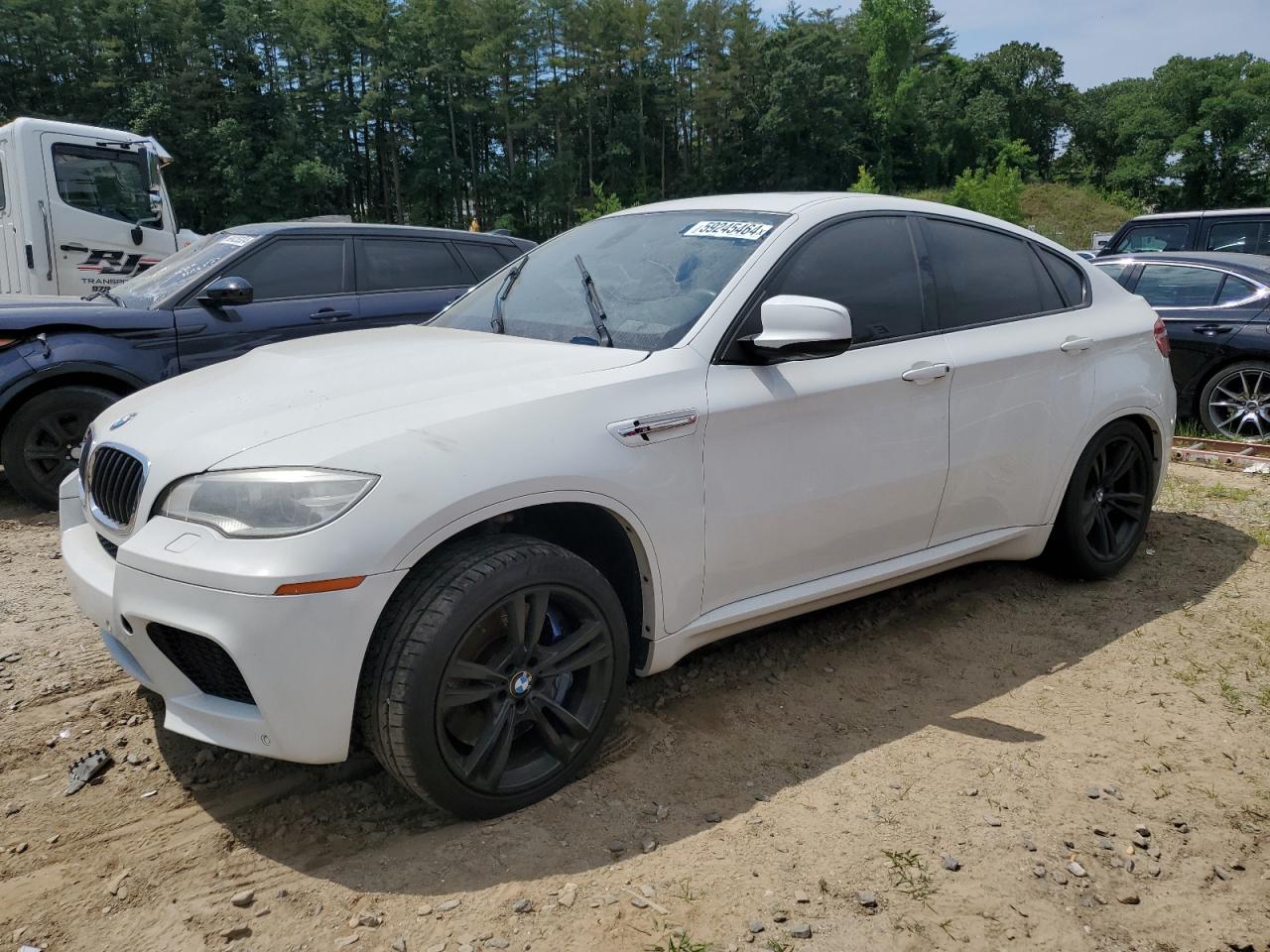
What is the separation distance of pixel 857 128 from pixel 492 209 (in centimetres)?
3447

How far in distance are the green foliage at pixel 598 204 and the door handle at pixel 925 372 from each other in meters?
46.6

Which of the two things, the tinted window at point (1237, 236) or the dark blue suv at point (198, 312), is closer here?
the dark blue suv at point (198, 312)

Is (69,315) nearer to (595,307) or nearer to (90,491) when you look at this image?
(90,491)

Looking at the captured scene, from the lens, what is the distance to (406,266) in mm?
7359

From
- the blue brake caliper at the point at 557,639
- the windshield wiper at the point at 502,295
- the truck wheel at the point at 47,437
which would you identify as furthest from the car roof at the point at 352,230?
the blue brake caliper at the point at 557,639

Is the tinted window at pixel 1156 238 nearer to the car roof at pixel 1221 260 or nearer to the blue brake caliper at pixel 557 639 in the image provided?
the car roof at pixel 1221 260

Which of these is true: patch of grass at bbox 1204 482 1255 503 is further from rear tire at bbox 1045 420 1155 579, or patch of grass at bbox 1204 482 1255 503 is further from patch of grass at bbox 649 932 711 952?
patch of grass at bbox 649 932 711 952

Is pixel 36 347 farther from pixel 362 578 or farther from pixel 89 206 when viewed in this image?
pixel 89 206

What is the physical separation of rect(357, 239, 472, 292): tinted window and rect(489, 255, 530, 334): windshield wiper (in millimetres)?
3516

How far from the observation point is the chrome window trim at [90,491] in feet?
8.48

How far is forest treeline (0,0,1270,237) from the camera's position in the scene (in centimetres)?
4859

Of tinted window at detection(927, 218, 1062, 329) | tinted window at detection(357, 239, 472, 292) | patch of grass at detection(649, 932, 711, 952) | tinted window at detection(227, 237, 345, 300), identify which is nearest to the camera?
patch of grass at detection(649, 932, 711, 952)

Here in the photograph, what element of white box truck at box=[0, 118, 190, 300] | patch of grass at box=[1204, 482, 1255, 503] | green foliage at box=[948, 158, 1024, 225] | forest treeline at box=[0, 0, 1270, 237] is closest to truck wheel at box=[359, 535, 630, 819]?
patch of grass at box=[1204, 482, 1255, 503]

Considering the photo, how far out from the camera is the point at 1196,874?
253 centimetres
